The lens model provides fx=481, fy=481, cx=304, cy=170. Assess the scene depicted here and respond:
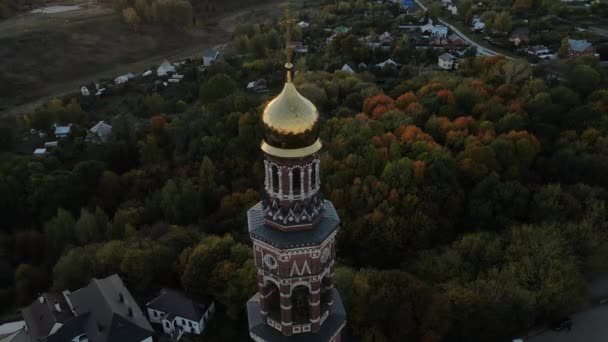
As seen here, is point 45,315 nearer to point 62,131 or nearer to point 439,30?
point 62,131

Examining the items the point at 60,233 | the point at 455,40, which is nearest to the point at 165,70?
the point at 60,233

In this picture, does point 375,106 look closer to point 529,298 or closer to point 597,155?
point 597,155

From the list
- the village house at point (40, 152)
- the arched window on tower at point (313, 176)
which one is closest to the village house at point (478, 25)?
the village house at point (40, 152)

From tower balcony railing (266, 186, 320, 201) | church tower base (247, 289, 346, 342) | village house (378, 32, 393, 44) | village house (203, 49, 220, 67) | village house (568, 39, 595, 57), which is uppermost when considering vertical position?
tower balcony railing (266, 186, 320, 201)

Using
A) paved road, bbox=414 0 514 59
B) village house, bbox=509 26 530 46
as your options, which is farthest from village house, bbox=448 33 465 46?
village house, bbox=509 26 530 46

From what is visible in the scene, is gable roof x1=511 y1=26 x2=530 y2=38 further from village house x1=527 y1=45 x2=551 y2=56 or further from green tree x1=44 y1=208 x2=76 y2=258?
green tree x1=44 y1=208 x2=76 y2=258
